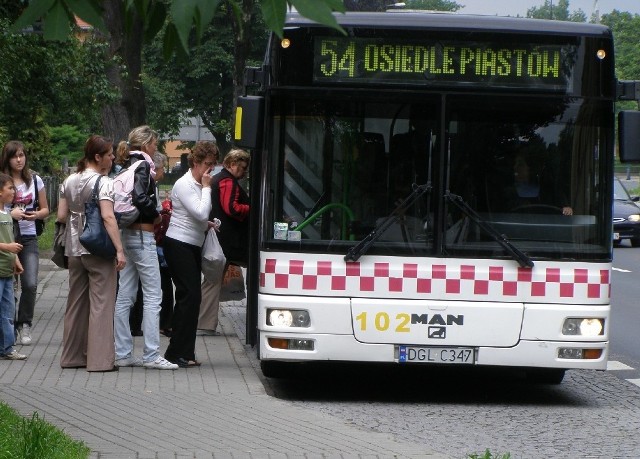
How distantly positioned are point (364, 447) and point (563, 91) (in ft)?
11.2

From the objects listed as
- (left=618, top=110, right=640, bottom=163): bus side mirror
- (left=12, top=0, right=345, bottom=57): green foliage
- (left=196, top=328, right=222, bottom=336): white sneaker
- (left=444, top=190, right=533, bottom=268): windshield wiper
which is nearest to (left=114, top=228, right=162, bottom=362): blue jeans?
(left=444, top=190, right=533, bottom=268): windshield wiper

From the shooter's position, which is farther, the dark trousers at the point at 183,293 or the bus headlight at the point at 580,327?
the dark trousers at the point at 183,293

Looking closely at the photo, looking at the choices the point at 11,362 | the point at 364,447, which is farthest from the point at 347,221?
the point at 11,362

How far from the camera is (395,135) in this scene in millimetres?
9289

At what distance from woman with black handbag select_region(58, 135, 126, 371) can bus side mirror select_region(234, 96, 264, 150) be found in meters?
1.22

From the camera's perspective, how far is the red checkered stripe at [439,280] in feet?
30.0

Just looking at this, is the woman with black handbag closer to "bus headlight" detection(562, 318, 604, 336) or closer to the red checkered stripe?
the red checkered stripe

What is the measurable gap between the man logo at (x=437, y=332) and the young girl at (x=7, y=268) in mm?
3503

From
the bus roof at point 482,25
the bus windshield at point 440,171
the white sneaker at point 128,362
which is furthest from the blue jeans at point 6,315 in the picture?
the bus roof at point 482,25

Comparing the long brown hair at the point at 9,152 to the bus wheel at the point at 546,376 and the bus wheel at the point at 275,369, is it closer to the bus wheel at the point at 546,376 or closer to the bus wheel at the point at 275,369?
the bus wheel at the point at 275,369

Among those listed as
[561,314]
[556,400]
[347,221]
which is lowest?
[556,400]

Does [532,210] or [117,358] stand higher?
[532,210]

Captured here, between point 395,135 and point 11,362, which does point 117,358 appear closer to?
point 11,362

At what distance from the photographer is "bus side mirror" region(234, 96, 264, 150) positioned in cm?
923
